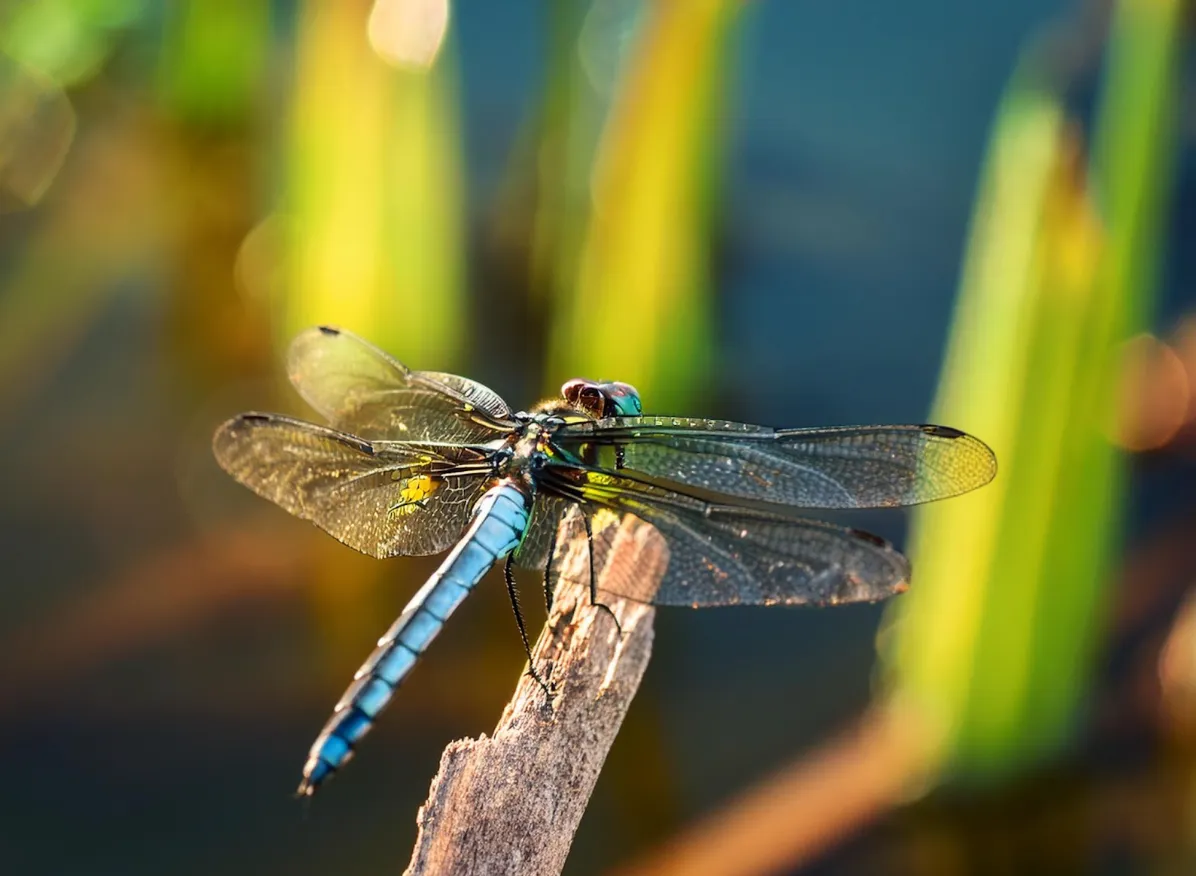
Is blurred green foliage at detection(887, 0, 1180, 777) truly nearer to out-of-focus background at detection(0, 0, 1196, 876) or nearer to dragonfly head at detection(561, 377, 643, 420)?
out-of-focus background at detection(0, 0, 1196, 876)

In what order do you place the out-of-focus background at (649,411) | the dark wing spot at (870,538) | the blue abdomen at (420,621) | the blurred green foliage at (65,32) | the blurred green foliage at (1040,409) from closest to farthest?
Answer: the blue abdomen at (420,621) → the dark wing spot at (870,538) → the blurred green foliage at (1040,409) → the out-of-focus background at (649,411) → the blurred green foliage at (65,32)

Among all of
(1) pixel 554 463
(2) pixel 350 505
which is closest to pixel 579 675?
(1) pixel 554 463

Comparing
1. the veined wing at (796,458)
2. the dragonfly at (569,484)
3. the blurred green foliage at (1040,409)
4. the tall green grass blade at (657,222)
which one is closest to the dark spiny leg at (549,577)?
the dragonfly at (569,484)

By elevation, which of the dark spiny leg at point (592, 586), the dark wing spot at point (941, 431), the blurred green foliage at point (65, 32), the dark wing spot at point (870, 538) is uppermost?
the blurred green foliage at point (65, 32)

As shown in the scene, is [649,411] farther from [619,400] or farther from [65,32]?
[65,32]

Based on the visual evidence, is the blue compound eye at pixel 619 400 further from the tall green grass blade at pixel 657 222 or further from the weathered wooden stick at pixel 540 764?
the tall green grass blade at pixel 657 222

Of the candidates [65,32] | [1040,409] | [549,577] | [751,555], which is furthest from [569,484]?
[65,32]

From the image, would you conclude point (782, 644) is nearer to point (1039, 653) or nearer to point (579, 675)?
point (1039, 653)
